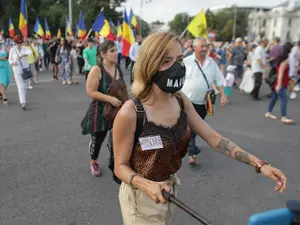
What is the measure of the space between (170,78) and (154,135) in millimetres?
328

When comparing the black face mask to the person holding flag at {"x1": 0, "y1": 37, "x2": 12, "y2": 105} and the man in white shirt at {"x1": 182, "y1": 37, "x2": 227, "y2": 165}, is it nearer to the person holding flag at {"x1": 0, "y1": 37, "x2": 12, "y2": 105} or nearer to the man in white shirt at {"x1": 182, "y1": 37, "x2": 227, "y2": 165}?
the man in white shirt at {"x1": 182, "y1": 37, "x2": 227, "y2": 165}

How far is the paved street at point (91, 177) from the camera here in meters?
3.33

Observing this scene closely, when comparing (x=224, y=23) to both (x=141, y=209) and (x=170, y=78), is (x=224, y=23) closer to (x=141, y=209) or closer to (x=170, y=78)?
(x=170, y=78)

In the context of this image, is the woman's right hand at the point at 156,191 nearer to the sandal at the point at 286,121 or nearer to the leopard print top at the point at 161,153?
the leopard print top at the point at 161,153

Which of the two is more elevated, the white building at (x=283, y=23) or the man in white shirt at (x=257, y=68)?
the white building at (x=283, y=23)

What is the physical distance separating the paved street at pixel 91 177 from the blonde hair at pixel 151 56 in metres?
1.92

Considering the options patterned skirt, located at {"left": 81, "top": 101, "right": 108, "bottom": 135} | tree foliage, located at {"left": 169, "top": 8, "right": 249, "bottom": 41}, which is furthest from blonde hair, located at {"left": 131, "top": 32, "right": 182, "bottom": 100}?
tree foliage, located at {"left": 169, "top": 8, "right": 249, "bottom": 41}

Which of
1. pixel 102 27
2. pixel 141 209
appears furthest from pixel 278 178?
pixel 102 27

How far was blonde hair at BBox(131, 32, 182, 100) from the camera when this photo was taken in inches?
64.6

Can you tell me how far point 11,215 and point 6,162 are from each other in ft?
4.95

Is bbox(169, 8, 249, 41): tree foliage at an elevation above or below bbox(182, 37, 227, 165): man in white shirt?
above

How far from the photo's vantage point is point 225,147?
199 cm

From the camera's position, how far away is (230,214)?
3.34 m

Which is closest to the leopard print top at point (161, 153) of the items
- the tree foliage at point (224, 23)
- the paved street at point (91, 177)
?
the paved street at point (91, 177)
